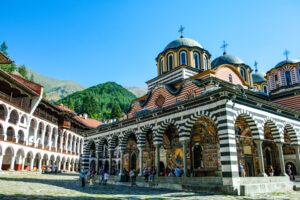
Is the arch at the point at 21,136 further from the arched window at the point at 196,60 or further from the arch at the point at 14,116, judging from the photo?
the arched window at the point at 196,60

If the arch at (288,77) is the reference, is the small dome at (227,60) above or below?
above

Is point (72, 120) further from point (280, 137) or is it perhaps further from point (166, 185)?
point (280, 137)

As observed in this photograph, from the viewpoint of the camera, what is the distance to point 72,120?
39156mm

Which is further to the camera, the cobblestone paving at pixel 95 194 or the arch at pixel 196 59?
the arch at pixel 196 59

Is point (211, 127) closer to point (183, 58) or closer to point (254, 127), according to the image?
point (254, 127)

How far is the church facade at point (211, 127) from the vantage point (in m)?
11.2

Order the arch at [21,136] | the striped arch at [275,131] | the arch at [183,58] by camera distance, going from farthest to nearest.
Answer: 1. the arch at [21,136]
2. the arch at [183,58]
3. the striped arch at [275,131]

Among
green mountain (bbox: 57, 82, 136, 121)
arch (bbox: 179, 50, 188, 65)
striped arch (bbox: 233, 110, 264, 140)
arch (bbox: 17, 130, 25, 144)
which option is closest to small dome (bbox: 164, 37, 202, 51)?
arch (bbox: 179, 50, 188, 65)

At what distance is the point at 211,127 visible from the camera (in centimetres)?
1522

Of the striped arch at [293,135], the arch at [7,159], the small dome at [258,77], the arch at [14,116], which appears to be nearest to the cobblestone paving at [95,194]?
the striped arch at [293,135]

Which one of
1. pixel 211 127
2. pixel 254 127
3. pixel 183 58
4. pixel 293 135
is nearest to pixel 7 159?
pixel 183 58

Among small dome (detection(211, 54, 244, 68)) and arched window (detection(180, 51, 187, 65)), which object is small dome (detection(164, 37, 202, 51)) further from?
small dome (detection(211, 54, 244, 68))

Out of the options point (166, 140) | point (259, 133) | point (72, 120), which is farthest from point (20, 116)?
point (259, 133)

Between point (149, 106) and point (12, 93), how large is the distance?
52.8 ft
